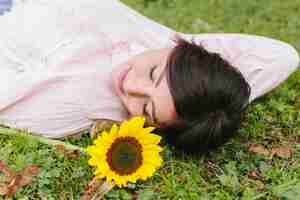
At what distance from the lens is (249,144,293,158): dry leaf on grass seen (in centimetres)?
303

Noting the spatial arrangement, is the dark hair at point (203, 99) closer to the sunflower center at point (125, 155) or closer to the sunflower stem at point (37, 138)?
the sunflower center at point (125, 155)

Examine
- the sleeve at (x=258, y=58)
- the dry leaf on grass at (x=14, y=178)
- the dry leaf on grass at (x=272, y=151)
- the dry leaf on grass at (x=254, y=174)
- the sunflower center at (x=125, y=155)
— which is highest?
the sleeve at (x=258, y=58)

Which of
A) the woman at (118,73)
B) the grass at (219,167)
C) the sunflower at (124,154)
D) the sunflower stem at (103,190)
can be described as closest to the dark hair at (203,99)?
the woman at (118,73)

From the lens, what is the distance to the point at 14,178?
264 centimetres

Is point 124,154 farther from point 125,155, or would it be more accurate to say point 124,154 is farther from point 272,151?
point 272,151

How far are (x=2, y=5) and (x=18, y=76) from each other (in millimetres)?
783

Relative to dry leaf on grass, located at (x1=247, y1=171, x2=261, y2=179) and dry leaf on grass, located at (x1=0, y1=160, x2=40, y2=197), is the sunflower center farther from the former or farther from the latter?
dry leaf on grass, located at (x1=247, y1=171, x2=261, y2=179)

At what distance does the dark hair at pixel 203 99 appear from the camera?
8.95ft

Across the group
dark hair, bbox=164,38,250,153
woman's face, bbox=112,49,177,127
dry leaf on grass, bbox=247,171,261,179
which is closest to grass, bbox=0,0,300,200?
dry leaf on grass, bbox=247,171,261,179

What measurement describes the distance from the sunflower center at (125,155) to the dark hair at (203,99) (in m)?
0.27

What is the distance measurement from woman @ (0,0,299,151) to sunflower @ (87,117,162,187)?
0.21 metres

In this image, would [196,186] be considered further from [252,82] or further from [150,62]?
[252,82]

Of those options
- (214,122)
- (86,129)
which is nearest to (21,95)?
(86,129)

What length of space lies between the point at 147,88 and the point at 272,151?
68 cm
